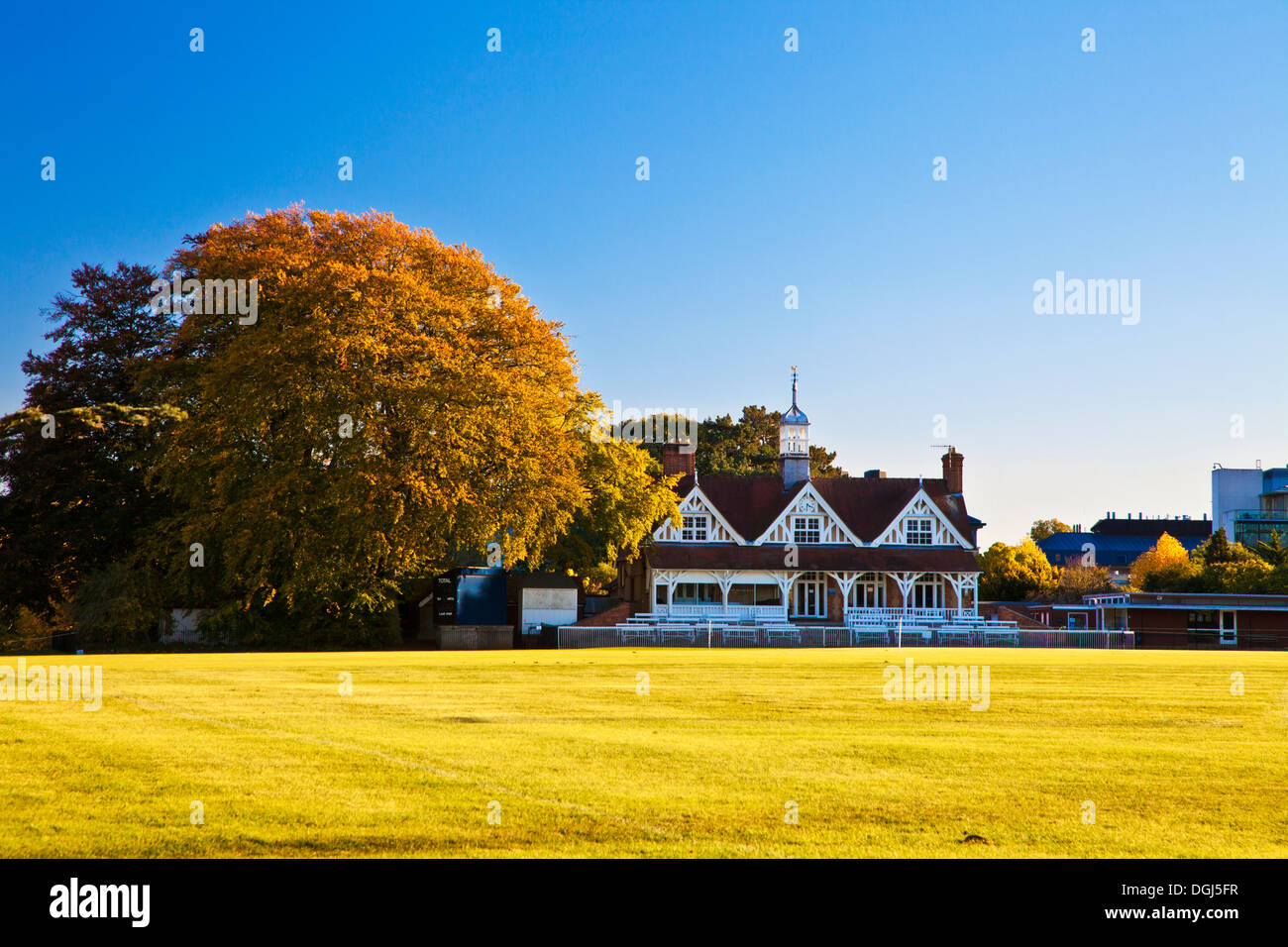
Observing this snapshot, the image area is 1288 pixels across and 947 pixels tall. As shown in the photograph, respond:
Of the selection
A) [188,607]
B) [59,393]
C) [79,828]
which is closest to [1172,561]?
[188,607]

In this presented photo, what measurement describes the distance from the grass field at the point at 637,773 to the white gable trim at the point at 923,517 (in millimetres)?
38527

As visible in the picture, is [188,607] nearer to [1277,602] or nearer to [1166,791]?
[1166,791]

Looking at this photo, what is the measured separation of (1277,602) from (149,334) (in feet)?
180

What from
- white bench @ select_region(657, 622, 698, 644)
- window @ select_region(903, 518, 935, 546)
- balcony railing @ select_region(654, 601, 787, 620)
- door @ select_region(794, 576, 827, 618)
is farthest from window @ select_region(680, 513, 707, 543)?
white bench @ select_region(657, 622, 698, 644)

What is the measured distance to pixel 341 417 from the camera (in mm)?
39438

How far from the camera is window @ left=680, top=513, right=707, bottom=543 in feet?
189

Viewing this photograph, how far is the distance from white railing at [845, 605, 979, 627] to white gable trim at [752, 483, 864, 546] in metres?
3.64

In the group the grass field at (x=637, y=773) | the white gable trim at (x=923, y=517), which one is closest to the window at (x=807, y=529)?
the white gable trim at (x=923, y=517)

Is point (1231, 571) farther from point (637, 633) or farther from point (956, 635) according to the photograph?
point (637, 633)

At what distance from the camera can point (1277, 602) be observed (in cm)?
5947

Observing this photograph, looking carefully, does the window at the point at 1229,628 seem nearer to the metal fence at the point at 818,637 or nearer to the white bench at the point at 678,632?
the metal fence at the point at 818,637

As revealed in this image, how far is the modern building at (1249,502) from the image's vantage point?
116 m

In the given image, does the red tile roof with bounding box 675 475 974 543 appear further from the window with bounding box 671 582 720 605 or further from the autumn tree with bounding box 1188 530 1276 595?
the autumn tree with bounding box 1188 530 1276 595

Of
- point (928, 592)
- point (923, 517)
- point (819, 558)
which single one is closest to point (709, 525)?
point (819, 558)
